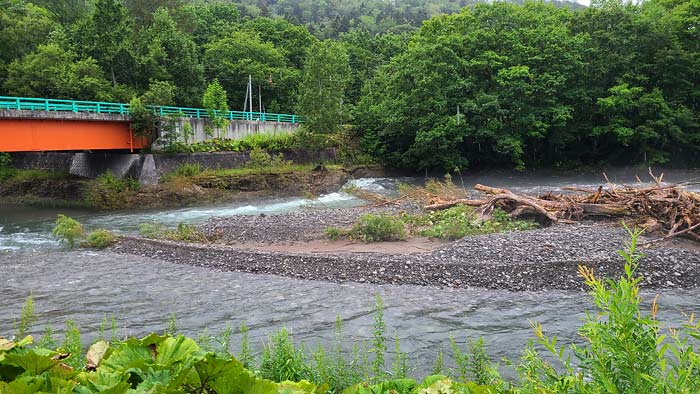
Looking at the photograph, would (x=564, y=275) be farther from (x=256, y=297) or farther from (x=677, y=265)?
(x=256, y=297)

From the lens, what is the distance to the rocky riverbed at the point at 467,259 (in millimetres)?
12227

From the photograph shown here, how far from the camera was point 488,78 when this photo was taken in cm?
4259

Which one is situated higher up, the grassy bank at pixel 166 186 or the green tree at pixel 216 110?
the green tree at pixel 216 110

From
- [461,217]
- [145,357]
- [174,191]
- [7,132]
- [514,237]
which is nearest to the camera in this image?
[145,357]

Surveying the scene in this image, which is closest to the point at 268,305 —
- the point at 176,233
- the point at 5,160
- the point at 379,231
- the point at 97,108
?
the point at 379,231

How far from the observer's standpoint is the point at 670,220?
16.4 m

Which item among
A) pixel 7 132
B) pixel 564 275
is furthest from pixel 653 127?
pixel 7 132

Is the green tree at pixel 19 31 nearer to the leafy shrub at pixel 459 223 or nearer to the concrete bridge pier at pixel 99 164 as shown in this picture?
the concrete bridge pier at pixel 99 164

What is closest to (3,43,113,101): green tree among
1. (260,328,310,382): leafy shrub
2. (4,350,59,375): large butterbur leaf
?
(260,328,310,382): leafy shrub

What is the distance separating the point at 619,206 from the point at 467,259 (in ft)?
26.8

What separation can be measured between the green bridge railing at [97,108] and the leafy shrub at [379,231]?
18.6 metres

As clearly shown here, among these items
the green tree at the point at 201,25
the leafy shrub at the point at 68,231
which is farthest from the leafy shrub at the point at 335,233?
the green tree at the point at 201,25

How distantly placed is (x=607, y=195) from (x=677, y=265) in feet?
23.8

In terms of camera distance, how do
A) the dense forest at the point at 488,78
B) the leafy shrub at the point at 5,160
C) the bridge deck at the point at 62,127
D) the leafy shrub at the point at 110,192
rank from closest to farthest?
the bridge deck at the point at 62,127, the leafy shrub at the point at 110,192, the leafy shrub at the point at 5,160, the dense forest at the point at 488,78
